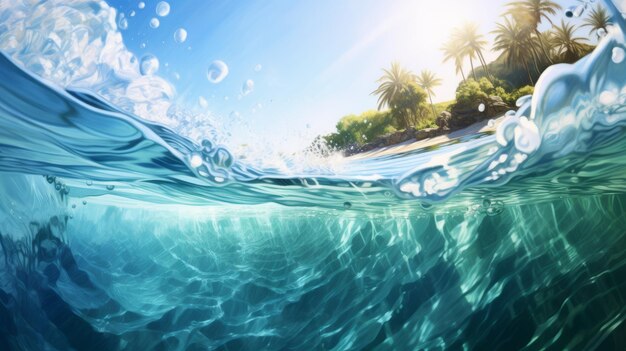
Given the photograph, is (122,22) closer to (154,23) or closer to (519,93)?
(154,23)

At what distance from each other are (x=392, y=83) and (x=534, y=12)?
1.66 m

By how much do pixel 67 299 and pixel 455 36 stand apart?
8208mm

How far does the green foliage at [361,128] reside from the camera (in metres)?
4.89

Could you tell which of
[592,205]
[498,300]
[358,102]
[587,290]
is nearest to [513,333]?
[498,300]

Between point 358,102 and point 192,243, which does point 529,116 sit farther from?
point 192,243

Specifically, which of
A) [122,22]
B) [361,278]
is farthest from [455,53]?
[361,278]

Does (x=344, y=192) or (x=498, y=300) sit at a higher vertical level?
(x=344, y=192)

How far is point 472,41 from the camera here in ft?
15.1

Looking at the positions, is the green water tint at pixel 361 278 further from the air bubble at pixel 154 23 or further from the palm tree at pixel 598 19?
the air bubble at pixel 154 23

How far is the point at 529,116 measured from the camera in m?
4.80

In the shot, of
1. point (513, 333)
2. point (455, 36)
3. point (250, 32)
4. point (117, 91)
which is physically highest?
point (250, 32)

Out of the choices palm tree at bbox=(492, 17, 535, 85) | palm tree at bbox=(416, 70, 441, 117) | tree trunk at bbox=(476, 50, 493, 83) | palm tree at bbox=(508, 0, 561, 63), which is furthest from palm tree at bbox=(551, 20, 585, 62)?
palm tree at bbox=(416, 70, 441, 117)

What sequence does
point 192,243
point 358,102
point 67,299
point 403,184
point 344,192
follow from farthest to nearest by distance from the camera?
point 192,243 < point 67,299 < point 344,192 < point 403,184 < point 358,102

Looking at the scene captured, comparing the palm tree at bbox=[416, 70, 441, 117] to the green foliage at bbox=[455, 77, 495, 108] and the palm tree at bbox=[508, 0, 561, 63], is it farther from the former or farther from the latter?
the palm tree at bbox=[508, 0, 561, 63]
